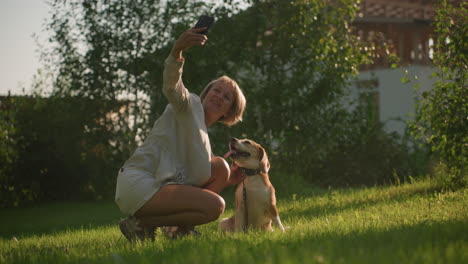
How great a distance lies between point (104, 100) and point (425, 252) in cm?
757

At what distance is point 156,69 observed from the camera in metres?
8.88

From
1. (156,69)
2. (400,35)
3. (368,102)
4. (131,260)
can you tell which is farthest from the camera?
(400,35)

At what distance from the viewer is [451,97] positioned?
6.58 meters

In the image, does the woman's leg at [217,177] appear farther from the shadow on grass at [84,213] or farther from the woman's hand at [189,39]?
the shadow on grass at [84,213]

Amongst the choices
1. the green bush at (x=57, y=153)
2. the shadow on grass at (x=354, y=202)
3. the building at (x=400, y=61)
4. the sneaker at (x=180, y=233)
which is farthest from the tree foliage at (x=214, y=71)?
the building at (x=400, y=61)

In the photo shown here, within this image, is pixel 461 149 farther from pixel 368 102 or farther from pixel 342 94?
pixel 368 102

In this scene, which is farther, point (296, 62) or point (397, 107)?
point (397, 107)

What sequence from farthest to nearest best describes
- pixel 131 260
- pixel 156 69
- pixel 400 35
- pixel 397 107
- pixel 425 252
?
pixel 400 35 → pixel 397 107 → pixel 156 69 → pixel 131 260 → pixel 425 252

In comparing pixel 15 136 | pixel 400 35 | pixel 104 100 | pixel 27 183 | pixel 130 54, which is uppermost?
pixel 400 35

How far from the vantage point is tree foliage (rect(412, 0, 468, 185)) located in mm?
6520

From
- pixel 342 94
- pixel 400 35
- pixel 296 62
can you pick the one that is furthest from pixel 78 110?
pixel 400 35

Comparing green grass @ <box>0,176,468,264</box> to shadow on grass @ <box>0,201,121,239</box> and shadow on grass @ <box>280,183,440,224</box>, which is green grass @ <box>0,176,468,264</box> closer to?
shadow on grass @ <box>280,183,440,224</box>

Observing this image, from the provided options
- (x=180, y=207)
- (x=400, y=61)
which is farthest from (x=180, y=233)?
(x=400, y=61)

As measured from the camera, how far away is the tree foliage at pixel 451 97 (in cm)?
652
